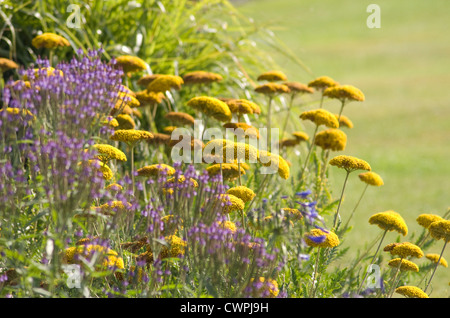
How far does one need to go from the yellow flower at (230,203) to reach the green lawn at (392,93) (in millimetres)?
1391

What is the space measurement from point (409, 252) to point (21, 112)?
1.78 metres

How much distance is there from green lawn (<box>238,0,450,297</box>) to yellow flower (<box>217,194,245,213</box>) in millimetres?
1391

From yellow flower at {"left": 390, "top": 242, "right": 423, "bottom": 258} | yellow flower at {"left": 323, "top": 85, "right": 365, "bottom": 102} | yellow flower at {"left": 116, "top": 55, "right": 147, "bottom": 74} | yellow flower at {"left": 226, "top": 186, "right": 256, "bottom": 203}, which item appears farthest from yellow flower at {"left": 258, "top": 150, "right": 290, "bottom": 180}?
yellow flower at {"left": 116, "top": 55, "right": 147, "bottom": 74}

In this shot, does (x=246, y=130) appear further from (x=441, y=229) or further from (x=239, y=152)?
(x=441, y=229)

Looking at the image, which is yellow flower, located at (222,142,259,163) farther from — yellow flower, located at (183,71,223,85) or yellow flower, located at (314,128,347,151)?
yellow flower, located at (183,71,223,85)

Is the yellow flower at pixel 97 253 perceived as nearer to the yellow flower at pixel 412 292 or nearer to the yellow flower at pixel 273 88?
the yellow flower at pixel 412 292

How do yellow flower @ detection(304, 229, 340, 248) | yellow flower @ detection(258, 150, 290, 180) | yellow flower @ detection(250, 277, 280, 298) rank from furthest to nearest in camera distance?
yellow flower @ detection(258, 150, 290, 180)
yellow flower @ detection(304, 229, 340, 248)
yellow flower @ detection(250, 277, 280, 298)

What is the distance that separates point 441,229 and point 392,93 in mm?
13284

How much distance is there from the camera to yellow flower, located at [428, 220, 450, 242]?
2.86 meters

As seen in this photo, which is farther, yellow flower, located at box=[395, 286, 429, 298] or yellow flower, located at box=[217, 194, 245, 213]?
yellow flower, located at box=[395, 286, 429, 298]

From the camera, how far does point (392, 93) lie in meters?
15.6

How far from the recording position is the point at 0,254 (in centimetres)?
252

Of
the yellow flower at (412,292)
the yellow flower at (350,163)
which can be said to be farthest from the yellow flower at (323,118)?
the yellow flower at (412,292)

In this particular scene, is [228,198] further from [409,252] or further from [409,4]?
[409,4]
